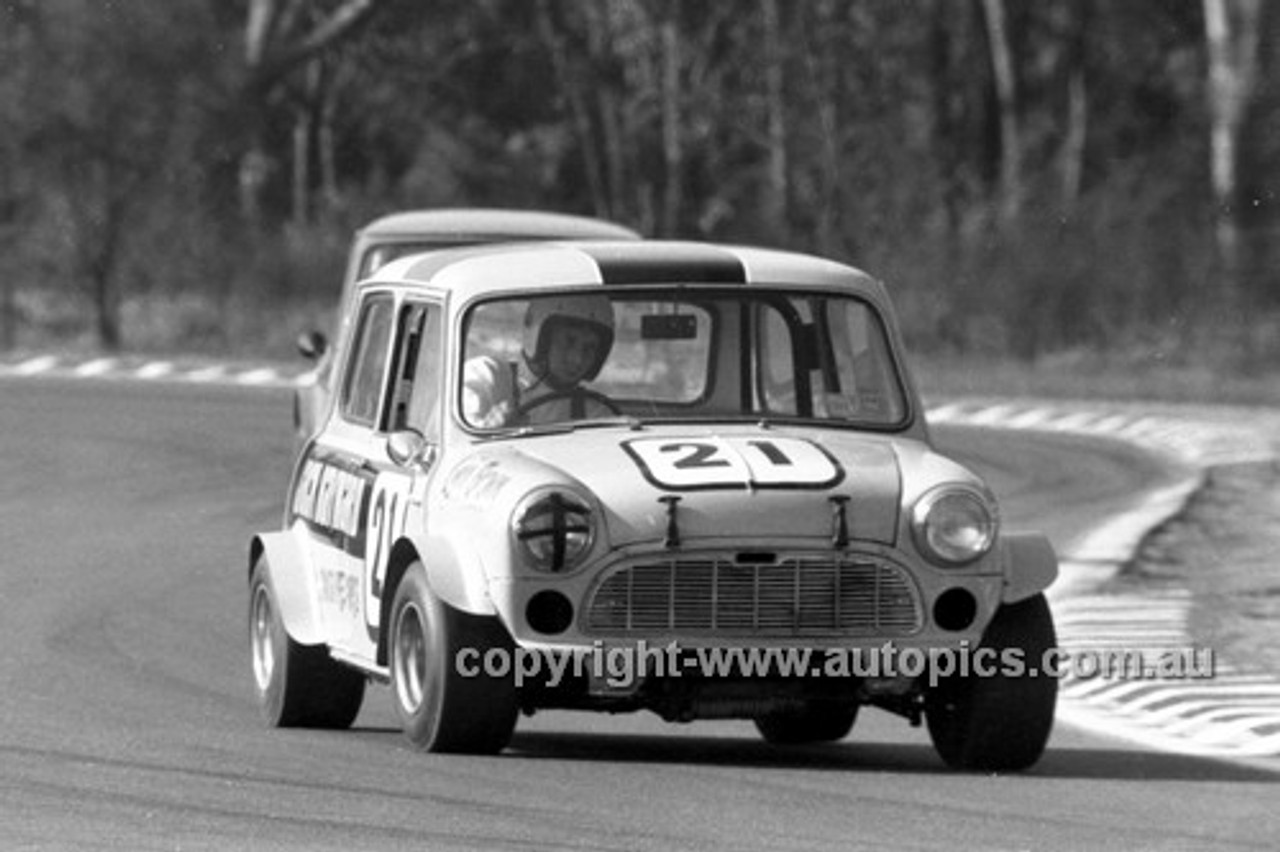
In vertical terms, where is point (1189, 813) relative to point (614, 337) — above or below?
below

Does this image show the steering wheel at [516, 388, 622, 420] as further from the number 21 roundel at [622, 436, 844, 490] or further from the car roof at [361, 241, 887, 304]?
the number 21 roundel at [622, 436, 844, 490]

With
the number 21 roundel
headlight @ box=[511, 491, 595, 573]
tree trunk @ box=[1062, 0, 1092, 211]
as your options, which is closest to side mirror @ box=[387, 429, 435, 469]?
the number 21 roundel

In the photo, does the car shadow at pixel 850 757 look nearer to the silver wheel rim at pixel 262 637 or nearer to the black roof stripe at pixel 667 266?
the silver wheel rim at pixel 262 637

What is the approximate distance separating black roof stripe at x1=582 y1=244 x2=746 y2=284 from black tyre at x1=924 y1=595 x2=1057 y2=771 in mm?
1386

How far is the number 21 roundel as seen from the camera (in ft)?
31.3

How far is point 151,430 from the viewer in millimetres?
27578

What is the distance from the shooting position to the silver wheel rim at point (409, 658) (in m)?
9.92

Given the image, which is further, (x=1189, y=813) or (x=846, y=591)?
(x=846, y=591)

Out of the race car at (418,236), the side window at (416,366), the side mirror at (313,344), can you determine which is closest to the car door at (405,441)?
the side window at (416,366)

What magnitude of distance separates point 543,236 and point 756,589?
8.96 meters

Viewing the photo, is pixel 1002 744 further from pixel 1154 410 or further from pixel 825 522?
pixel 1154 410

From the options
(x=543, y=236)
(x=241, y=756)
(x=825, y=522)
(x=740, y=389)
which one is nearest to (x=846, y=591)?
(x=825, y=522)

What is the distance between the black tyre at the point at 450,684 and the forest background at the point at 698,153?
24413 millimetres

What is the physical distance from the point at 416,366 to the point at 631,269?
2.59 ft
